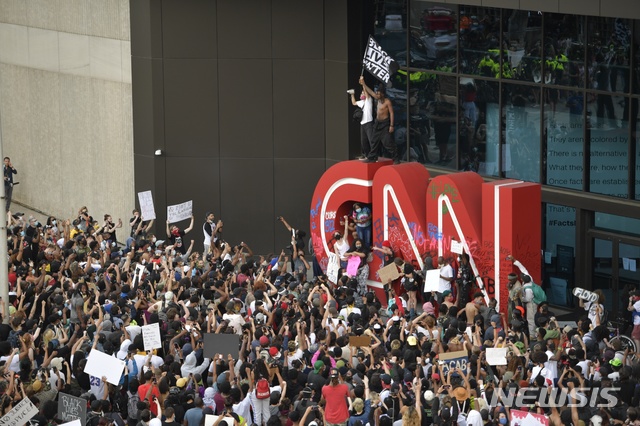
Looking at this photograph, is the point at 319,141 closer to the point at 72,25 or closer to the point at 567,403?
the point at 72,25

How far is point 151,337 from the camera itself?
18984 millimetres

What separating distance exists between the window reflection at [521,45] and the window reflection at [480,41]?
240 millimetres

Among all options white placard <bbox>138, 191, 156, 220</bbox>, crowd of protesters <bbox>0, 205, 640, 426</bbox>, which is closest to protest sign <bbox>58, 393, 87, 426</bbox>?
crowd of protesters <bbox>0, 205, 640, 426</bbox>

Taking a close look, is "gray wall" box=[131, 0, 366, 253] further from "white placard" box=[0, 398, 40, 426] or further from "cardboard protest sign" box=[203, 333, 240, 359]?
"white placard" box=[0, 398, 40, 426]

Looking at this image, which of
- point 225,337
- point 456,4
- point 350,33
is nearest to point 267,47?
point 350,33

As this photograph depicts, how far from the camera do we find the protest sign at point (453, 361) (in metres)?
18.1

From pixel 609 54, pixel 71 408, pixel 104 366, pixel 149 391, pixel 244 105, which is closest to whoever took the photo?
pixel 71 408

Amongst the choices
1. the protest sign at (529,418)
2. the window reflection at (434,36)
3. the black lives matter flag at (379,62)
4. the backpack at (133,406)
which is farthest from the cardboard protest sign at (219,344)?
the window reflection at (434,36)

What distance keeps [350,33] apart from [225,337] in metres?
12.8

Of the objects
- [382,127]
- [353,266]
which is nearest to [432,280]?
[353,266]

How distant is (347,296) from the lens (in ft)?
71.8

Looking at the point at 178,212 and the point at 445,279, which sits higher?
the point at 178,212

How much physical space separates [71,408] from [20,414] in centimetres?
82

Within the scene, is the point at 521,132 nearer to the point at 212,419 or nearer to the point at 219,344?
the point at 219,344
